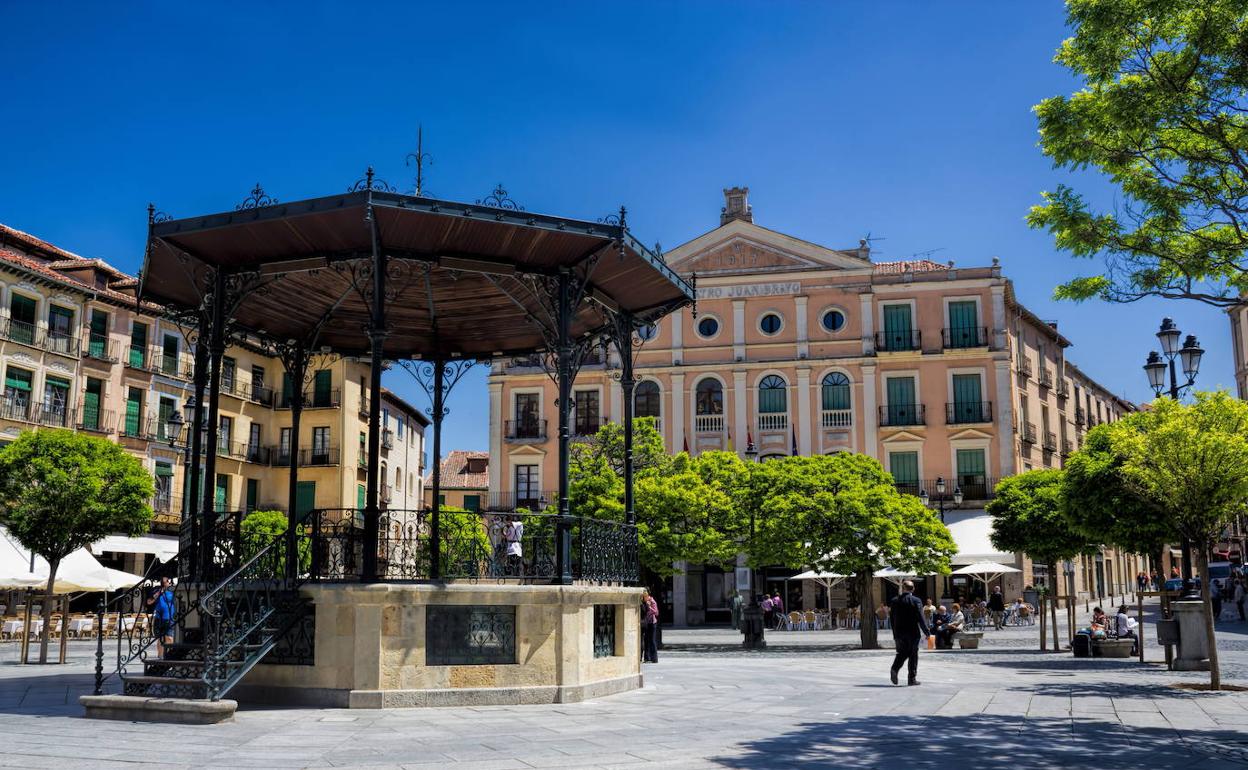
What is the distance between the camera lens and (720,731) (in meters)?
10.6

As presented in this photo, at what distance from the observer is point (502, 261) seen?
1409 centimetres

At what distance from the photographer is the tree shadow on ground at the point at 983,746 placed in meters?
8.73

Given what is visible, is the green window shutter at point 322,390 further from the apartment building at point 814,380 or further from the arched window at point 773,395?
the arched window at point 773,395

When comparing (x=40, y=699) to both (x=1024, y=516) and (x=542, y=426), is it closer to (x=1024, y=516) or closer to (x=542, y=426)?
(x=1024, y=516)

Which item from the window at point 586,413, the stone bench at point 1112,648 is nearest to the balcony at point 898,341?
the window at point 586,413

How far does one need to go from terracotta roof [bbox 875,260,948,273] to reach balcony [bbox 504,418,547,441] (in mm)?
15668

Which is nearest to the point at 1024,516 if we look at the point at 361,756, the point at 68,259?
the point at 361,756

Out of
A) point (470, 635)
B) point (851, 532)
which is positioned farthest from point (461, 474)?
point (470, 635)

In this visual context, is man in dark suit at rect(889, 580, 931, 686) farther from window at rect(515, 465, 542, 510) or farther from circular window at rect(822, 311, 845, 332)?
window at rect(515, 465, 542, 510)

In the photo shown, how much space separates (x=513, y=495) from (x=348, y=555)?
3462 cm

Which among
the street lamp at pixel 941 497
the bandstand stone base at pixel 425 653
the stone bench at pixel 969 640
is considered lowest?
the stone bench at pixel 969 640

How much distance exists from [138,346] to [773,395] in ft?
82.7

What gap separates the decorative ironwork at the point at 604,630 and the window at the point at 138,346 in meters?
33.7

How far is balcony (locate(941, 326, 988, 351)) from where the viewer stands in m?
44.9
